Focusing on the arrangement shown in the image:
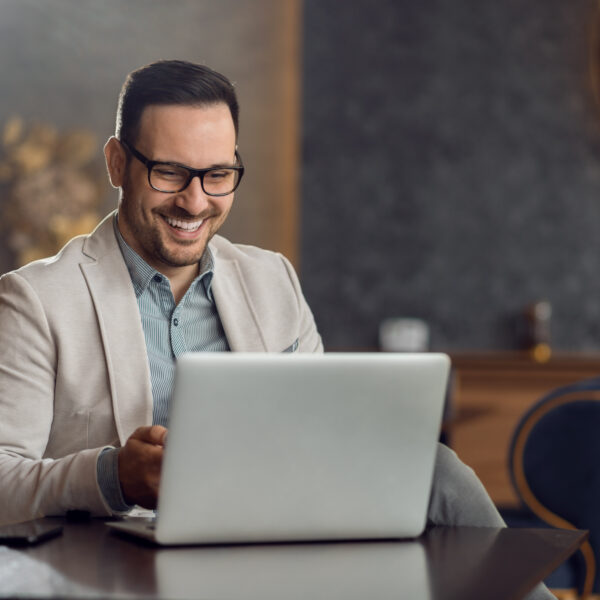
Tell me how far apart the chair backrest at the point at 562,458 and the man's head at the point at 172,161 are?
3.64ft

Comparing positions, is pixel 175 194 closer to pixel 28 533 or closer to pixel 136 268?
pixel 136 268

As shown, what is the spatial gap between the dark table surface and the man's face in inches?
26.2

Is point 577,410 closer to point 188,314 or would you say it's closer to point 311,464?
point 188,314

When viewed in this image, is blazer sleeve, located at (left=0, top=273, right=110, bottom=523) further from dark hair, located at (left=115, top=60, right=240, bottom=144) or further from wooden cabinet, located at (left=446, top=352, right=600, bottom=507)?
wooden cabinet, located at (left=446, top=352, right=600, bottom=507)

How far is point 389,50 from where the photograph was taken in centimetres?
435

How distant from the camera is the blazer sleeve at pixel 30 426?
1338 mm

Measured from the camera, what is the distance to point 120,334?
159 centimetres

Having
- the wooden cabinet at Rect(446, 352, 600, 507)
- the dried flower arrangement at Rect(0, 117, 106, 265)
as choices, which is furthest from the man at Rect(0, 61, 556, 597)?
the dried flower arrangement at Rect(0, 117, 106, 265)

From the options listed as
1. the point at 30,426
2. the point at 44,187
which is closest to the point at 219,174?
the point at 30,426

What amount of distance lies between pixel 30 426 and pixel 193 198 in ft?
1.60

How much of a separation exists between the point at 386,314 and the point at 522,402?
740 millimetres

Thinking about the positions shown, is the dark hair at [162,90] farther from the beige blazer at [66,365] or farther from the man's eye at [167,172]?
the beige blazer at [66,365]

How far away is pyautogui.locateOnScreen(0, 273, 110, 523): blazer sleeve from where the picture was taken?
52.7 inches

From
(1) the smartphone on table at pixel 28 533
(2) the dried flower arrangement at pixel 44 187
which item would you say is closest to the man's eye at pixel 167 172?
(1) the smartphone on table at pixel 28 533
